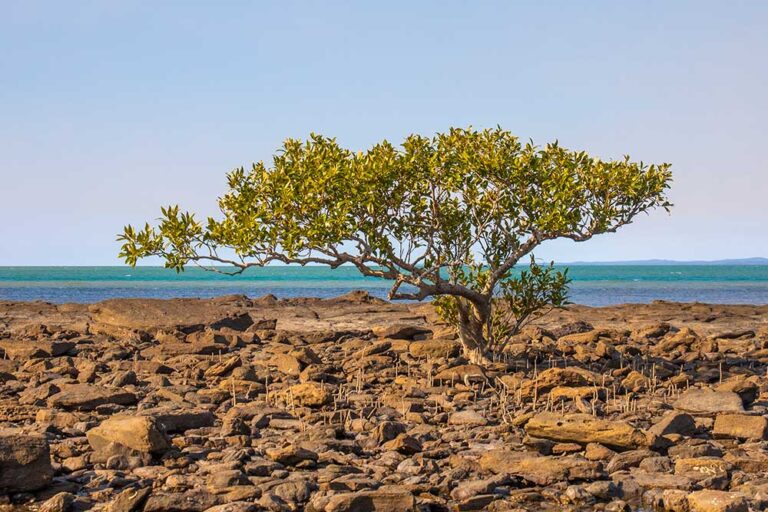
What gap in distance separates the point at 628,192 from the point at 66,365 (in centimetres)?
1673

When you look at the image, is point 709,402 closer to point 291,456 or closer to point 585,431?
point 585,431

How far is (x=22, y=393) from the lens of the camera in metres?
21.5

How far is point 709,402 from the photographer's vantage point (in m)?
19.6

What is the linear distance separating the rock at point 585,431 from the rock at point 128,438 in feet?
22.5

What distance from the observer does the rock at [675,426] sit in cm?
1667

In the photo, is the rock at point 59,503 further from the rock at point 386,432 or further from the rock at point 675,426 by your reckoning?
the rock at point 675,426

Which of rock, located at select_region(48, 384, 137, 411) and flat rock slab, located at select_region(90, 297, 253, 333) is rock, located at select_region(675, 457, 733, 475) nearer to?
rock, located at select_region(48, 384, 137, 411)

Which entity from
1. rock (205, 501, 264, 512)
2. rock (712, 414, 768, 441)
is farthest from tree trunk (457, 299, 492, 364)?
rock (205, 501, 264, 512)

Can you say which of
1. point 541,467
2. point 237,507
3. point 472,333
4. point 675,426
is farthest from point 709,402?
point 237,507

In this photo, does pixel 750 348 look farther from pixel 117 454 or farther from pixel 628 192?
pixel 117 454

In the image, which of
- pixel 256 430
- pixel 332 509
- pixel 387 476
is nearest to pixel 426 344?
pixel 256 430

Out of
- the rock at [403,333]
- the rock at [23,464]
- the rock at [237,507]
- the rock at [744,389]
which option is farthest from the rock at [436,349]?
the rock at [23,464]

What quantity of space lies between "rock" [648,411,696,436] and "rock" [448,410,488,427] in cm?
346

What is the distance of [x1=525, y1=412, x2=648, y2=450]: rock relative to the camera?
1577cm
